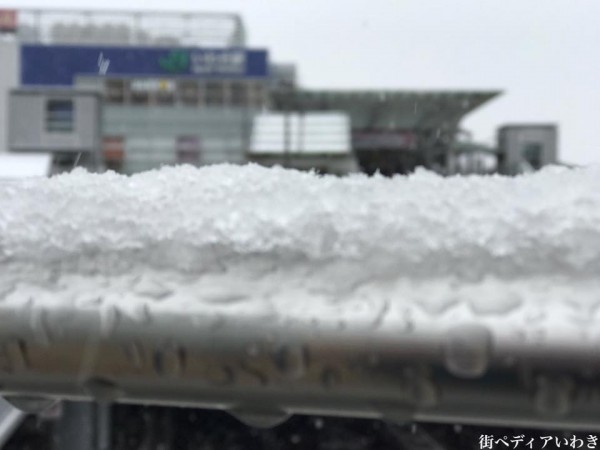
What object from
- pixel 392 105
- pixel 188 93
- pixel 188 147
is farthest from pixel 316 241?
pixel 188 93

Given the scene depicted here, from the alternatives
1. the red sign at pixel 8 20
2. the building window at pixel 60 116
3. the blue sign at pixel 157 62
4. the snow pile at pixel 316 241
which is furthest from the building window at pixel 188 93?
the snow pile at pixel 316 241

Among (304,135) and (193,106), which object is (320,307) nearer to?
(304,135)

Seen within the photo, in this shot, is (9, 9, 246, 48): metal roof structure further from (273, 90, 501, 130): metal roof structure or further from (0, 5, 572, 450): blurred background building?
(273, 90, 501, 130): metal roof structure

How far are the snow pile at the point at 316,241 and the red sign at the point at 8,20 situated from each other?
41.7 m

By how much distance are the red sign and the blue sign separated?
6.91 metres

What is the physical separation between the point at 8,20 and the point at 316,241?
4233 centimetres

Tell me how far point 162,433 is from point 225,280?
1513mm

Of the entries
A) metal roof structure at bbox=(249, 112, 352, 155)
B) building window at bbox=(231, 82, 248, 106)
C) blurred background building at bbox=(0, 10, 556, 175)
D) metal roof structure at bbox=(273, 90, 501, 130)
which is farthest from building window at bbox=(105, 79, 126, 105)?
metal roof structure at bbox=(273, 90, 501, 130)

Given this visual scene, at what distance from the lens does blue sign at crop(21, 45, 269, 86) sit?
1249 inches

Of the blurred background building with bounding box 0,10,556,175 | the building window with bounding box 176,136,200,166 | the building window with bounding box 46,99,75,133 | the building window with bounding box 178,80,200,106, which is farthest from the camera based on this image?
the building window with bounding box 178,80,200,106

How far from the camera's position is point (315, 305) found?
0.85 meters

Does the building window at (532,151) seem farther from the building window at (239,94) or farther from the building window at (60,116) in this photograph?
the building window at (239,94)

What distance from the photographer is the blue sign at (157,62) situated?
31.7m

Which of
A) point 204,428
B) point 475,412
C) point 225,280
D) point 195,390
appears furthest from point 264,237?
point 204,428
